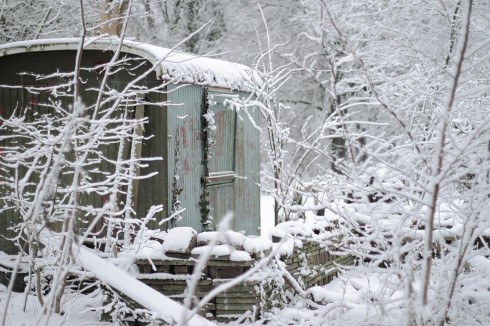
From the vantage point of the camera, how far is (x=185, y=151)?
7523mm

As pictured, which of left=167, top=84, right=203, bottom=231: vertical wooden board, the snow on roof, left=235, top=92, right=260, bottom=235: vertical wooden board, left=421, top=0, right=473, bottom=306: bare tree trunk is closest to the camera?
left=421, top=0, right=473, bottom=306: bare tree trunk

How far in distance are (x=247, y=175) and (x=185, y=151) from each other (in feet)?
7.12

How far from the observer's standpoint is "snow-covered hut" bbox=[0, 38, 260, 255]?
7.05 meters

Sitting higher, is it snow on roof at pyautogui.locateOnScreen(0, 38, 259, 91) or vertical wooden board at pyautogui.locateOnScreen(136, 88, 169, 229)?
snow on roof at pyautogui.locateOnScreen(0, 38, 259, 91)

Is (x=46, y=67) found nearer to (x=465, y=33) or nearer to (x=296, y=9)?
(x=465, y=33)

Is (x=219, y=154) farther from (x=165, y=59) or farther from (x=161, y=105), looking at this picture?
(x=165, y=59)

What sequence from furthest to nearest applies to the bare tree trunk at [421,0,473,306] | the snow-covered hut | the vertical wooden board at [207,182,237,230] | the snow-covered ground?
the vertical wooden board at [207,182,237,230] < the snow-covered hut < the snow-covered ground < the bare tree trunk at [421,0,473,306]

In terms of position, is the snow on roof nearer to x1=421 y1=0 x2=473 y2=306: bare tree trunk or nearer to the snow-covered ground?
the snow-covered ground

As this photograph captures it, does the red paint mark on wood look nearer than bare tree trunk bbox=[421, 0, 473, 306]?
No

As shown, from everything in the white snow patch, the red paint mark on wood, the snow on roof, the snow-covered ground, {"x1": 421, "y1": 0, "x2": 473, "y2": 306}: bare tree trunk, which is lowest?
the snow-covered ground

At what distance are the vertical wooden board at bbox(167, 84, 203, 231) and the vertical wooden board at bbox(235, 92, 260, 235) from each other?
1157 millimetres

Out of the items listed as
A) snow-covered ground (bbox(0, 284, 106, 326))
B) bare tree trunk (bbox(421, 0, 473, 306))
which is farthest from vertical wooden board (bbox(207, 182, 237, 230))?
bare tree trunk (bbox(421, 0, 473, 306))

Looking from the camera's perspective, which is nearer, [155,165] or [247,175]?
[155,165]

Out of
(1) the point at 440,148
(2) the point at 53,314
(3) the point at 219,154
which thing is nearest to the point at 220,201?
(3) the point at 219,154
